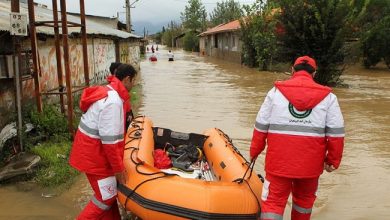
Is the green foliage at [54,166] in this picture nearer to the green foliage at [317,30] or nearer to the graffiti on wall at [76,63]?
the graffiti on wall at [76,63]

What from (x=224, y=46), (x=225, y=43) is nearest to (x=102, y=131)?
(x=225, y=43)

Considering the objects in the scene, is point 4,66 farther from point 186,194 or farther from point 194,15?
point 194,15

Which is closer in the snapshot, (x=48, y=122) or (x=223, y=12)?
(x=48, y=122)

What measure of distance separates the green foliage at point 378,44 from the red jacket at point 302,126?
69.8 feet

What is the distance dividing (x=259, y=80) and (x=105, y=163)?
59.6 ft

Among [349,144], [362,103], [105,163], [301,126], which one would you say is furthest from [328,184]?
[362,103]

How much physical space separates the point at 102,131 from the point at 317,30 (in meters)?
14.9

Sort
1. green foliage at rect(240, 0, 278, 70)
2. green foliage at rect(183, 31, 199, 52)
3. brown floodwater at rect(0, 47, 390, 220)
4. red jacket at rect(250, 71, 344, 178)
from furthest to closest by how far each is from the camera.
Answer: green foliage at rect(183, 31, 199, 52)
green foliage at rect(240, 0, 278, 70)
brown floodwater at rect(0, 47, 390, 220)
red jacket at rect(250, 71, 344, 178)

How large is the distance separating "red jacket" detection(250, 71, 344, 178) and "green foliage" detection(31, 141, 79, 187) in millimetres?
3525

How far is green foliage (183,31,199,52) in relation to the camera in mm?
62688

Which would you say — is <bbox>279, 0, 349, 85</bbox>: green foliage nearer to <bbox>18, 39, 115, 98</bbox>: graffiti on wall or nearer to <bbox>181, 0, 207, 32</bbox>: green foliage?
<bbox>18, 39, 115, 98</bbox>: graffiti on wall

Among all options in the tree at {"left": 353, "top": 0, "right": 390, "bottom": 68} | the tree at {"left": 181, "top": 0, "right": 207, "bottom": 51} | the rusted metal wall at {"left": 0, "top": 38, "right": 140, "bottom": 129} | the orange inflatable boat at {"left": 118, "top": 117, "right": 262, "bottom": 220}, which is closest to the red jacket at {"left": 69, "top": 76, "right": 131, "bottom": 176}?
the orange inflatable boat at {"left": 118, "top": 117, "right": 262, "bottom": 220}

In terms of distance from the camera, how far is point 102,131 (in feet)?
12.5

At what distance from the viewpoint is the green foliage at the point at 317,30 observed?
17.1 meters
